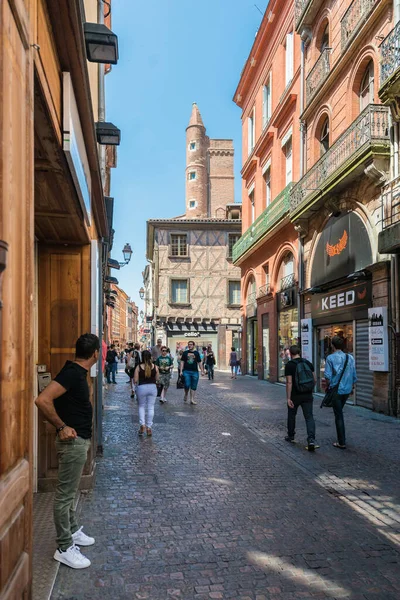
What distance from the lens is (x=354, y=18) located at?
13797 millimetres

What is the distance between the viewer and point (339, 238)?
14492 millimetres

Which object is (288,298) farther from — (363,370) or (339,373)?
(339,373)

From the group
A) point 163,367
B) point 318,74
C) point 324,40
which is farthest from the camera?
point 324,40

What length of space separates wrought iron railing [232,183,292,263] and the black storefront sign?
175 inches

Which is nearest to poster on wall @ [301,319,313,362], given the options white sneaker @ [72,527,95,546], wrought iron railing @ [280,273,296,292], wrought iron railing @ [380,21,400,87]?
wrought iron railing @ [280,273,296,292]

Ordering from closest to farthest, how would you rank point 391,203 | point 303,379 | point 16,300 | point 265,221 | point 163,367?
point 16,300, point 303,379, point 391,203, point 163,367, point 265,221

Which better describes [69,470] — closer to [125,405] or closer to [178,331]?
[125,405]

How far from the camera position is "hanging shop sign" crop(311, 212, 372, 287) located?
13.1 metres

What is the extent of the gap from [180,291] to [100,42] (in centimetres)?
3210

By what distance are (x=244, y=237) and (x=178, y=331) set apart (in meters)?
13.0

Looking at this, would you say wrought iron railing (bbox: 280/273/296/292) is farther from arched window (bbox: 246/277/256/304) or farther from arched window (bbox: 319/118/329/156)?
arched window (bbox: 246/277/256/304)

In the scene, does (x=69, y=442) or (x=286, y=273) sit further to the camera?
(x=286, y=273)

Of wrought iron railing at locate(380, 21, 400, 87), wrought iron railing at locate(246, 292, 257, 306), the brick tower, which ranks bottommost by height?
wrought iron railing at locate(246, 292, 257, 306)

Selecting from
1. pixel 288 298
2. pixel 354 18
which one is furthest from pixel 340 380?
pixel 288 298
